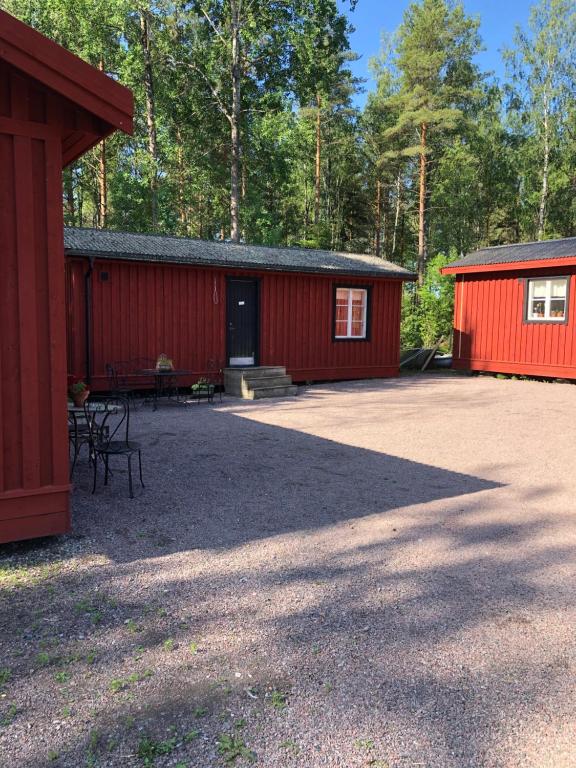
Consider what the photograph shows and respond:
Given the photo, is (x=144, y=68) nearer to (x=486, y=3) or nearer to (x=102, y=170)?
(x=102, y=170)

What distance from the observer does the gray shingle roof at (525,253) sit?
14.3 metres

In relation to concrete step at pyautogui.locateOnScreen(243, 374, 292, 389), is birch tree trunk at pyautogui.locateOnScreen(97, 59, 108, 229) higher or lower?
higher

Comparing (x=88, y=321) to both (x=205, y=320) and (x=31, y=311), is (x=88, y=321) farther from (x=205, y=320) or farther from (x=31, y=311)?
(x=31, y=311)

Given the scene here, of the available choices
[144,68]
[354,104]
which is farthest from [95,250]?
[354,104]

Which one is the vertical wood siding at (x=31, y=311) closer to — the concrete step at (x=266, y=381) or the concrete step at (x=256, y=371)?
the concrete step at (x=266, y=381)

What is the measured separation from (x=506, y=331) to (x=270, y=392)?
735cm

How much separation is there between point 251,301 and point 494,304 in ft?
23.1

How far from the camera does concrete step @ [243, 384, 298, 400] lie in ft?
37.1

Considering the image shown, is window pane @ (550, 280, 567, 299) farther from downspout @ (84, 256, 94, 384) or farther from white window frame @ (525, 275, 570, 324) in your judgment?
downspout @ (84, 256, 94, 384)

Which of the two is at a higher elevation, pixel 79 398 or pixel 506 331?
pixel 506 331

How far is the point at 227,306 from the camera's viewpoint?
12.3 metres

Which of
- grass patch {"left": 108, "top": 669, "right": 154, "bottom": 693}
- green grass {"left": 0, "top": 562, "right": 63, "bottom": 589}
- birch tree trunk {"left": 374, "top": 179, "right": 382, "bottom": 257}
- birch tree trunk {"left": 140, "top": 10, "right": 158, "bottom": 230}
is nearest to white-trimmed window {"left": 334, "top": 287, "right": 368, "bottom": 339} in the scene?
green grass {"left": 0, "top": 562, "right": 63, "bottom": 589}

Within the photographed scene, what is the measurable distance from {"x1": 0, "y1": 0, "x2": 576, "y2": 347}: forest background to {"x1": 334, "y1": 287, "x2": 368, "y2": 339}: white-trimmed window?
5.89 meters

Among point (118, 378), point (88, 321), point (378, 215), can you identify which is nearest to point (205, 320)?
point (118, 378)
